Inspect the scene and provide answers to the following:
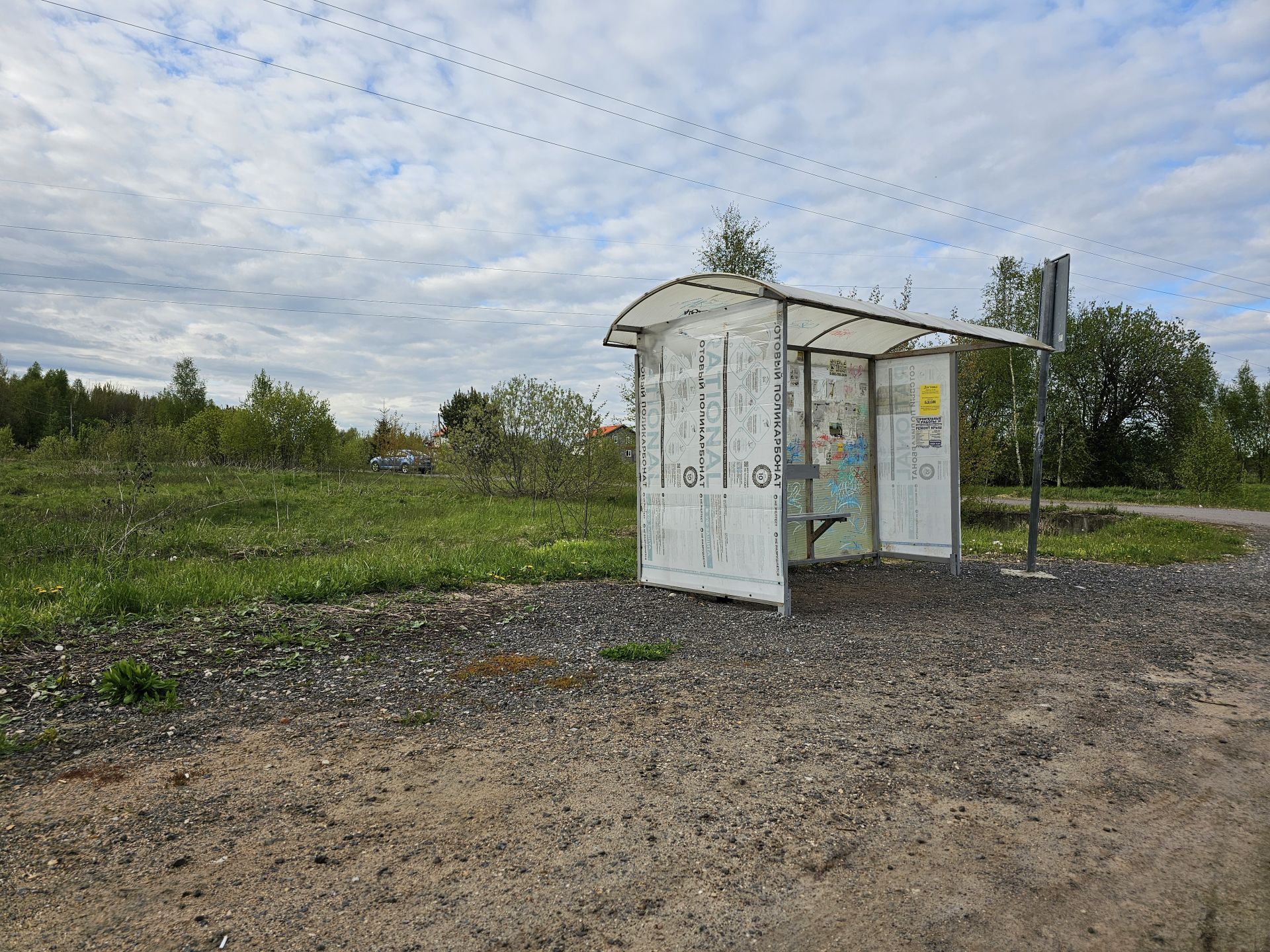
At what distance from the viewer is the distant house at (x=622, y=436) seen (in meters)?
14.4

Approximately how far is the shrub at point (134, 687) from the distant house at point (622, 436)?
33.3 feet

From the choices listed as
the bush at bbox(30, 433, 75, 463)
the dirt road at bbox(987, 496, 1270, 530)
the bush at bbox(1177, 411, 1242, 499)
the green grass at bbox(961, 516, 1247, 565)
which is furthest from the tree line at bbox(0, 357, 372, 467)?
the bush at bbox(1177, 411, 1242, 499)

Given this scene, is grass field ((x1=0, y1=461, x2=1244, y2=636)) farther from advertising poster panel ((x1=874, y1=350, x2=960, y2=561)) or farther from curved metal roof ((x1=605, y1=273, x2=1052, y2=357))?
curved metal roof ((x1=605, y1=273, x2=1052, y2=357))

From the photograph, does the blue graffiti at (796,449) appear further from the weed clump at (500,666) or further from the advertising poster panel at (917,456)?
the weed clump at (500,666)

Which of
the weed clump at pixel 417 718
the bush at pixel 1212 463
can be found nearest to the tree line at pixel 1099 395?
the bush at pixel 1212 463

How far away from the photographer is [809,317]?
8281mm

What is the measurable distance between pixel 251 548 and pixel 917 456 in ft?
28.0

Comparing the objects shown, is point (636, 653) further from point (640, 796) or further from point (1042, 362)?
point (1042, 362)

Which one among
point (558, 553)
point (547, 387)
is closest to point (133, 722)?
point (558, 553)

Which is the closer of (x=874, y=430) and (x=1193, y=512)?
(x=874, y=430)

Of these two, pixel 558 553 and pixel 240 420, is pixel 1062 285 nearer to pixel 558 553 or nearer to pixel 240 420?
pixel 558 553

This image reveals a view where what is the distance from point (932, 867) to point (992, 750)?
1200 mm

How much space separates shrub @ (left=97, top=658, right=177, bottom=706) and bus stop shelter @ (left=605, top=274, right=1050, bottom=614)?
4405 millimetres

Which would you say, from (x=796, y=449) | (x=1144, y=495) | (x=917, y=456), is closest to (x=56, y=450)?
(x=796, y=449)
